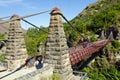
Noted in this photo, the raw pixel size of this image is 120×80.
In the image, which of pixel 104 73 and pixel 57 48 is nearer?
pixel 57 48

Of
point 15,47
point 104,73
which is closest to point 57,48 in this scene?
point 15,47

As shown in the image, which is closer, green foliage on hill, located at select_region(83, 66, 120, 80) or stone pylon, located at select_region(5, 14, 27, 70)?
stone pylon, located at select_region(5, 14, 27, 70)

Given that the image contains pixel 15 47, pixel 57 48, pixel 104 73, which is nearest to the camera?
pixel 57 48

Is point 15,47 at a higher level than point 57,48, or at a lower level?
higher

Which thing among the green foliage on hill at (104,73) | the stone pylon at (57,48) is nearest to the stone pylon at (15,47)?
the stone pylon at (57,48)

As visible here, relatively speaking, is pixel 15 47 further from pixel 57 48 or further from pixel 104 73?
pixel 104 73

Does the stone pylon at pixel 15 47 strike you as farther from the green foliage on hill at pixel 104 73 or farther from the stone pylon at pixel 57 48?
the green foliage on hill at pixel 104 73

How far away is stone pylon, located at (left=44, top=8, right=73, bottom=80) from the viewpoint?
20.1 metres

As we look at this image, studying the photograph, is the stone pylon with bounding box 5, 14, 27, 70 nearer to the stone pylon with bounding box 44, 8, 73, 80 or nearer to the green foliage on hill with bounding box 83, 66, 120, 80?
the stone pylon with bounding box 44, 8, 73, 80

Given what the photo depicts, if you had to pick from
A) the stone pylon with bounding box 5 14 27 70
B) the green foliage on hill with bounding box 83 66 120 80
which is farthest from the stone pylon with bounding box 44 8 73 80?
the green foliage on hill with bounding box 83 66 120 80

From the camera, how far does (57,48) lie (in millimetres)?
20125

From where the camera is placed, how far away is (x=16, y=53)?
2288 cm

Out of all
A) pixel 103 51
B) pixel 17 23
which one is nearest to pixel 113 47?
pixel 103 51

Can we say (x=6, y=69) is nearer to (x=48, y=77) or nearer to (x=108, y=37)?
(x=48, y=77)
